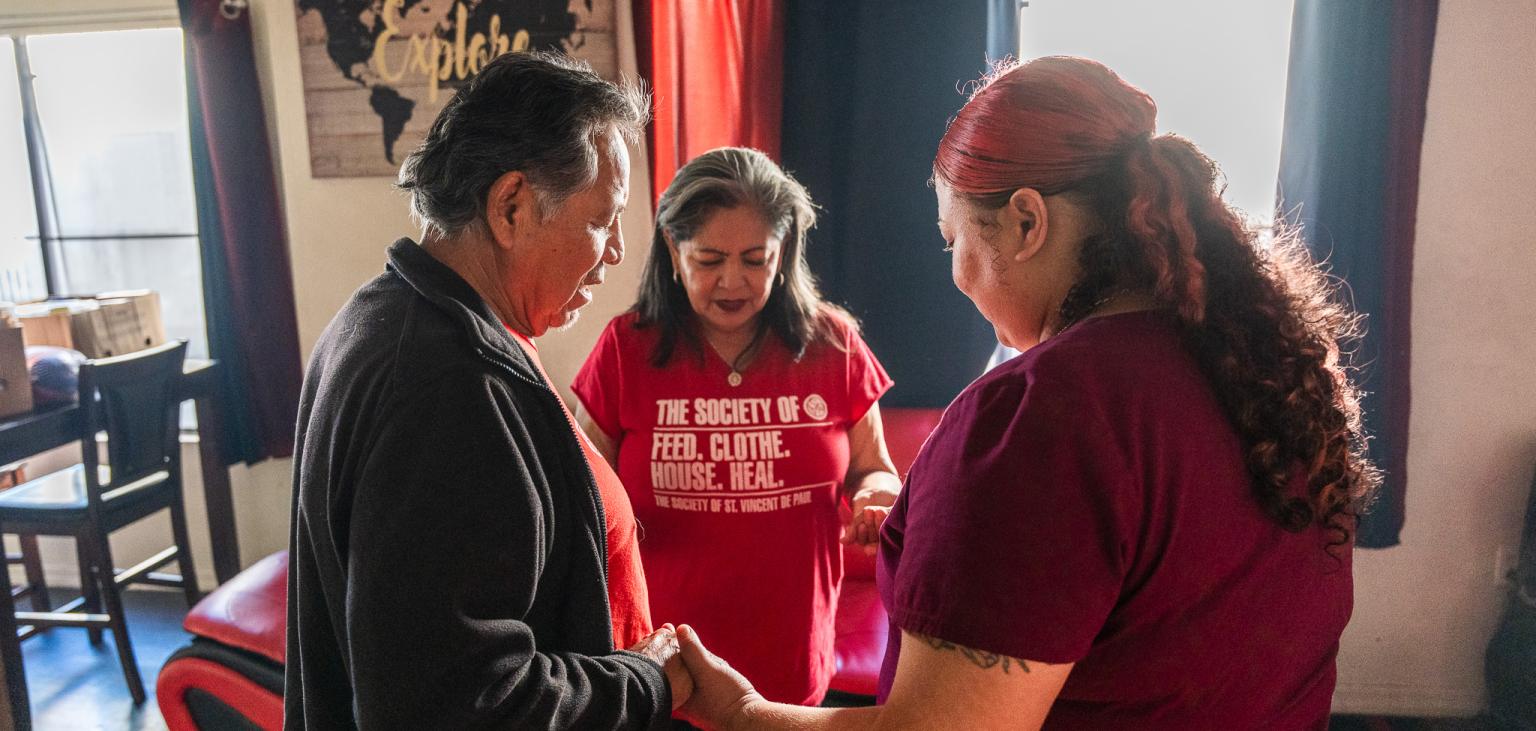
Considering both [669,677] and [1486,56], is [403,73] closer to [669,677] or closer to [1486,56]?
[669,677]

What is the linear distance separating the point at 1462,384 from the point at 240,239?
→ 3.92 metres

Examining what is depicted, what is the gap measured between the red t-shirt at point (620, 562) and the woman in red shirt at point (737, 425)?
462mm

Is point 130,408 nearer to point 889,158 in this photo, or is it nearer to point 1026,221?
point 889,158

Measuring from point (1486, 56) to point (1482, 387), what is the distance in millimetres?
893

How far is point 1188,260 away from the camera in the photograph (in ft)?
2.56

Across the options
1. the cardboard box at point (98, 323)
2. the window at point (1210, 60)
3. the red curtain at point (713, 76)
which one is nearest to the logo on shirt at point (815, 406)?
the red curtain at point (713, 76)

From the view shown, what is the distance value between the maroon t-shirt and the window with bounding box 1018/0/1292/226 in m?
2.03

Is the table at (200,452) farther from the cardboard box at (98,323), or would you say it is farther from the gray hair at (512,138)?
the gray hair at (512,138)

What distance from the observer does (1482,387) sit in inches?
95.9

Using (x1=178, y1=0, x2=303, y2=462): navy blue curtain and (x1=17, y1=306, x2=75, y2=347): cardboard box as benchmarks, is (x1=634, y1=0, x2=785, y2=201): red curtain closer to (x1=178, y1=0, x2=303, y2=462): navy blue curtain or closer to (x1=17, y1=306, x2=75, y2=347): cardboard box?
(x1=178, y1=0, x2=303, y2=462): navy blue curtain

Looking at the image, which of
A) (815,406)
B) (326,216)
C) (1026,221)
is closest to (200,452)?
(326,216)

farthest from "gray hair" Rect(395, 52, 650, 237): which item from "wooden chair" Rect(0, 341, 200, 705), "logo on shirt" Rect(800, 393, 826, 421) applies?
"wooden chair" Rect(0, 341, 200, 705)

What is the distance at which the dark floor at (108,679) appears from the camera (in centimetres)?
257

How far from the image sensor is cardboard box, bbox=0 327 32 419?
2473 mm
